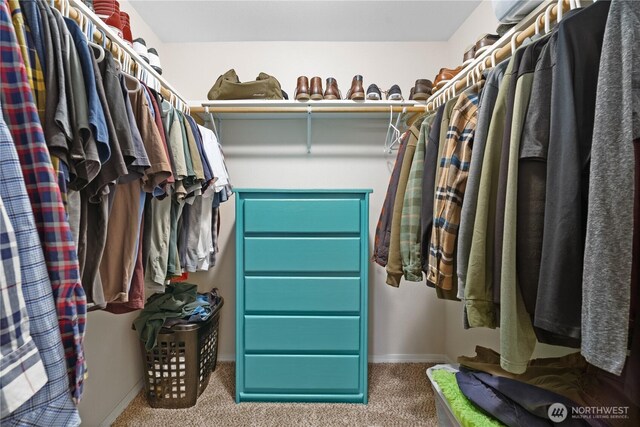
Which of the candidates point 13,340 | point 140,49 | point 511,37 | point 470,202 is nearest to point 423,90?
point 511,37

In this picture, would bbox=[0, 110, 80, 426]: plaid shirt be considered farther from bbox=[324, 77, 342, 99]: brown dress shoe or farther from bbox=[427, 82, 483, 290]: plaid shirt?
bbox=[324, 77, 342, 99]: brown dress shoe

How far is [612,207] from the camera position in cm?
47

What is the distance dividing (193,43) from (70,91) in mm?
1716

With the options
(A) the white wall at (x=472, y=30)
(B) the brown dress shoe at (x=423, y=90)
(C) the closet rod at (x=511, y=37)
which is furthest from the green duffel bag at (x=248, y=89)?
(A) the white wall at (x=472, y=30)

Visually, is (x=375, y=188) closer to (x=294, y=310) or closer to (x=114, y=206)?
(x=294, y=310)

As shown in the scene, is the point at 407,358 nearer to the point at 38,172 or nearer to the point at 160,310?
the point at 160,310

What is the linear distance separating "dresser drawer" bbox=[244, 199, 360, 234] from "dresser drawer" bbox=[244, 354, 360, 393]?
0.69 metres

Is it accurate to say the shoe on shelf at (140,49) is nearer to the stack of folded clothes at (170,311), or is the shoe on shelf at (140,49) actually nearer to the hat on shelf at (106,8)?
the hat on shelf at (106,8)

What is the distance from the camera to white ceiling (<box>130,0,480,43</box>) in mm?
1643

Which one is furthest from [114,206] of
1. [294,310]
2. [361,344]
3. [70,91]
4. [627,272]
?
[361,344]

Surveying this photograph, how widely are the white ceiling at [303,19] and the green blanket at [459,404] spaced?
1.94 metres

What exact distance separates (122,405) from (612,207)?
2069 millimetres

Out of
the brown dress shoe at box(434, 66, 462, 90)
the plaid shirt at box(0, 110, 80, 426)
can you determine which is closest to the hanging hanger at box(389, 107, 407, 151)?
the brown dress shoe at box(434, 66, 462, 90)

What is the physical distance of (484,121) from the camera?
746 millimetres
